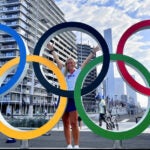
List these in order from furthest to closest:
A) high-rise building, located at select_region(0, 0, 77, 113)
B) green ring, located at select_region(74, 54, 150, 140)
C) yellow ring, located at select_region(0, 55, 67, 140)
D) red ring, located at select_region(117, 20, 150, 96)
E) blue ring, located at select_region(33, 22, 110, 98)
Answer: high-rise building, located at select_region(0, 0, 77, 113) → red ring, located at select_region(117, 20, 150, 96) → blue ring, located at select_region(33, 22, 110, 98) → yellow ring, located at select_region(0, 55, 67, 140) → green ring, located at select_region(74, 54, 150, 140)

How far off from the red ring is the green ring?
6.2 inches

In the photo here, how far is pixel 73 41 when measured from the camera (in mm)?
93375

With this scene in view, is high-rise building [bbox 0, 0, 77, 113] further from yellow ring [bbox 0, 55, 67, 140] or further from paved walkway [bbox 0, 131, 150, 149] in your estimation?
yellow ring [bbox 0, 55, 67, 140]

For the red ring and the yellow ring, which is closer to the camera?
the yellow ring

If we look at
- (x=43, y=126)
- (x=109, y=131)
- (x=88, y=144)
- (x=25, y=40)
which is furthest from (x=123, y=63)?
(x=25, y=40)

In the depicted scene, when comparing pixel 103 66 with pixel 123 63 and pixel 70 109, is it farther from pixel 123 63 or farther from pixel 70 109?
pixel 70 109

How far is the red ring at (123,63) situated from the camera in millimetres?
5168

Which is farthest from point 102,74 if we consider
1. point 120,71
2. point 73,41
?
point 73,41

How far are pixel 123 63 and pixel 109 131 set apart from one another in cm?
156

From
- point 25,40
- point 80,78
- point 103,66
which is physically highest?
point 25,40

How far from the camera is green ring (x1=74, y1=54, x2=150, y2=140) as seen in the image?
15.4 feet

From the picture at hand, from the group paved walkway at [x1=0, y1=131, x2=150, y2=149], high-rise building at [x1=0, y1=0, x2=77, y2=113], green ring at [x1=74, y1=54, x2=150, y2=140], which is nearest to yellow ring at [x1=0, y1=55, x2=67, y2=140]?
green ring at [x1=74, y1=54, x2=150, y2=140]

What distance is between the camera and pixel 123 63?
5254 mm

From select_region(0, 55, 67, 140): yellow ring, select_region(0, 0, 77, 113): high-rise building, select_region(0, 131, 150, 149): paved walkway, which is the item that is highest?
select_region(0, 0, 77, 113): high-rise building
